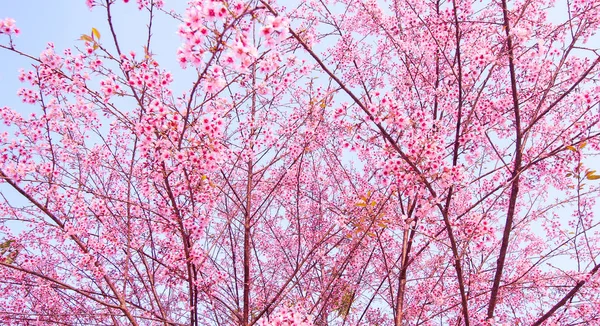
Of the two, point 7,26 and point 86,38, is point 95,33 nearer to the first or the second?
point 86,38

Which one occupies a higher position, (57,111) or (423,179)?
(57,111)

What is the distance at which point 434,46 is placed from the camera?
511 cm

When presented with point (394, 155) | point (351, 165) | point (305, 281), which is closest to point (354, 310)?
point (305, 281)

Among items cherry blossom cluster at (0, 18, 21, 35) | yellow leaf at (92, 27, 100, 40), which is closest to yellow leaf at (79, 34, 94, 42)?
yellow leaf at (92, 27, 100, 40)

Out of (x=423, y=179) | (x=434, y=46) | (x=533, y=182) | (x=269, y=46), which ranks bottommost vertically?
(x=423, y=179)

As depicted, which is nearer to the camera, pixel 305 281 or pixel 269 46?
pixel 269 46

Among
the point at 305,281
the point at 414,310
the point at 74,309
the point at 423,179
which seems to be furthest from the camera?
the point at 305,281

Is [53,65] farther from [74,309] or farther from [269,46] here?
[74,309]

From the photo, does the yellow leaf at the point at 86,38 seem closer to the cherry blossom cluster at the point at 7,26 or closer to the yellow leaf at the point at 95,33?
the yellow leaf at the point at 95,33

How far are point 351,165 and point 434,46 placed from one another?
3776 millimetres

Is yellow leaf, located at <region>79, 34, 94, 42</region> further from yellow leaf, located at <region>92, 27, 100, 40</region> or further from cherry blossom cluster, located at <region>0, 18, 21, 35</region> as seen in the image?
cherry blossom cluster, located at <region>0, 18, 21, 35</region>

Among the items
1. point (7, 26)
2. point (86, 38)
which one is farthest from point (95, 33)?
point (7, 26)

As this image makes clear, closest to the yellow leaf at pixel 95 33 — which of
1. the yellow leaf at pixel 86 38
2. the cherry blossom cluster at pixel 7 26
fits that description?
the yellow leaf at pixel 86 38

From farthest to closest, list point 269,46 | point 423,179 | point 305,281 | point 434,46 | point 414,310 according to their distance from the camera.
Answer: point 305,281 < point 414,310 < point 434,46 < point 423,179 < point 269,46
